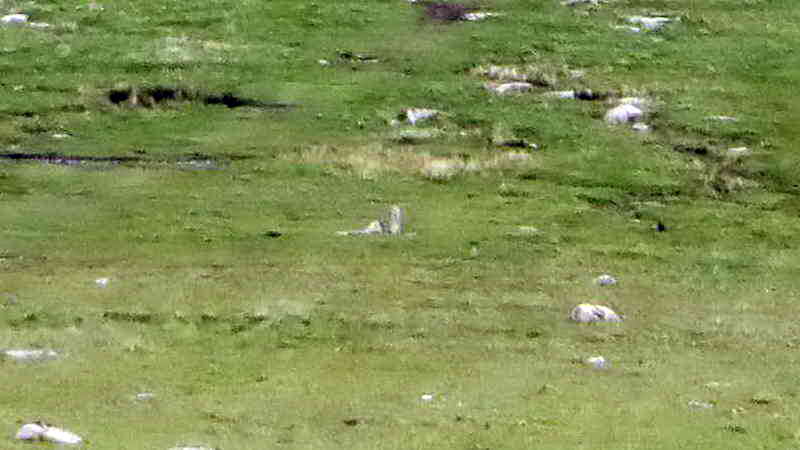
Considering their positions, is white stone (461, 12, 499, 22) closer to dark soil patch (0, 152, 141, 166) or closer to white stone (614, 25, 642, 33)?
white stone (614, 25, 642, 33)

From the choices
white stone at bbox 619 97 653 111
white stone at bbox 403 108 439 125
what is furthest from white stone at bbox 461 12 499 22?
white stone at bbox 403 108 439 125

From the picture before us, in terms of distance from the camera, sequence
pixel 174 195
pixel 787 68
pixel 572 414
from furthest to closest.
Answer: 1. pixel 787 68
2. pixel 174 195
3. pixel 572 414

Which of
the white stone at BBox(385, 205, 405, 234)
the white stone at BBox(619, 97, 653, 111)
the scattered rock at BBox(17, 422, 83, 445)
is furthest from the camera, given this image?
the white stone at BBox(619, 97, 653, 111)

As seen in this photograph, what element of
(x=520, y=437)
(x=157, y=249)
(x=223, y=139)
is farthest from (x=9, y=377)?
(x=223, y=139)

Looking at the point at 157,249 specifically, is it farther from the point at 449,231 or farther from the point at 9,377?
the point at 9,377

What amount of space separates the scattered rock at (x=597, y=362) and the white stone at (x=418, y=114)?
24181mm

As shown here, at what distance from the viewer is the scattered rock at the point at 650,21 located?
228 feet

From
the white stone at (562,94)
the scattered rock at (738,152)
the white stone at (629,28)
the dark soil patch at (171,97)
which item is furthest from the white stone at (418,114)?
the white stone at (629,28)

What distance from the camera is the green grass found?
1167 inches

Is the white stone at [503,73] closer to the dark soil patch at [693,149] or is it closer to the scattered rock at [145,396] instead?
the dark soil patch at [693,149]

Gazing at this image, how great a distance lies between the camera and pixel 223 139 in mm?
54750

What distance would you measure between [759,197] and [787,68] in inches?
542

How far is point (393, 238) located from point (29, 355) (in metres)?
13.3

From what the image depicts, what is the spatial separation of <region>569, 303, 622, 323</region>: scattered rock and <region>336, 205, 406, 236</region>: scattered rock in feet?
27.7
